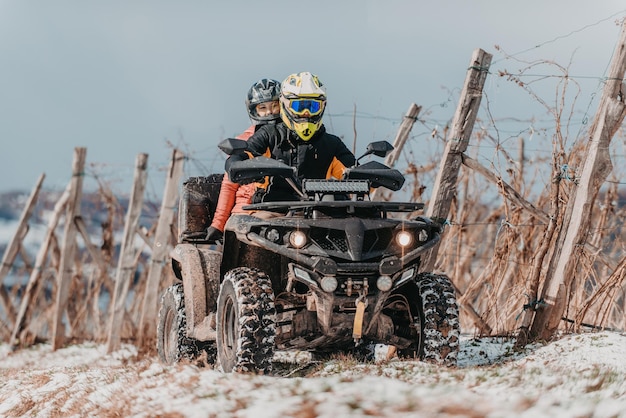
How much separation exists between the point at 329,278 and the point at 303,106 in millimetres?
1629

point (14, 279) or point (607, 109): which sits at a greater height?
point (607, 109)

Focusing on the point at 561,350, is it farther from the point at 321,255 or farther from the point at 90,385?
the point at 90,385

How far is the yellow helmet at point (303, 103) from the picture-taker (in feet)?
23.6

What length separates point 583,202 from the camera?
760 centimetres

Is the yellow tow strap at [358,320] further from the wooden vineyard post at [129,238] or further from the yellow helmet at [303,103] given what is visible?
the wooden vineyard post at [129,238]

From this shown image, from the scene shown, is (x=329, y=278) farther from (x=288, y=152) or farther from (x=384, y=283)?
(x=288, y=152)

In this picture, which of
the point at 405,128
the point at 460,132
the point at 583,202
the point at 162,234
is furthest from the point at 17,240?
the point at 583,202

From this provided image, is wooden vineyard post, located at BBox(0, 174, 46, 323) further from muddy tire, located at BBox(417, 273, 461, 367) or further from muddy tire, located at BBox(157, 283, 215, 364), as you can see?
muddy tire, located at BBox(417, 273, 461, 367)

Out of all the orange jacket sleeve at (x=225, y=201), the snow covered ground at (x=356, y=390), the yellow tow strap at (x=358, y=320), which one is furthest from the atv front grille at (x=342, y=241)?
the orange jacket sleeve at (x=225, y=201)

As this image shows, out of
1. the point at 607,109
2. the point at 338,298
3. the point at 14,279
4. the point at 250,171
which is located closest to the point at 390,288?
the point at 338,298

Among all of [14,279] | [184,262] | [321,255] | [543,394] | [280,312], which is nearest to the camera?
[543,394]

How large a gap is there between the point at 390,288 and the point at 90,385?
205 cm

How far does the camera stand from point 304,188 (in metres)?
6.53

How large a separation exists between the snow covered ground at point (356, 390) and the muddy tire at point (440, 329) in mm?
282
